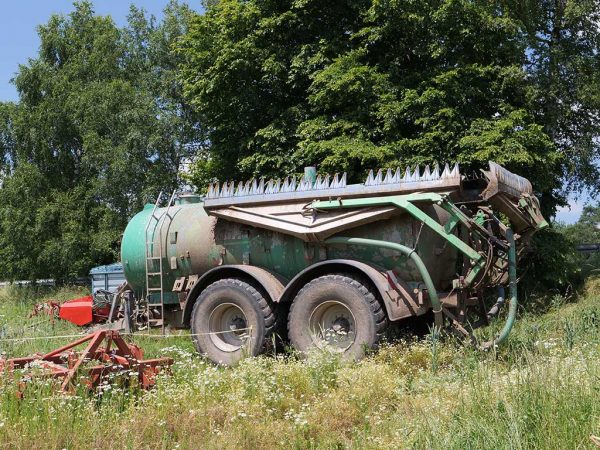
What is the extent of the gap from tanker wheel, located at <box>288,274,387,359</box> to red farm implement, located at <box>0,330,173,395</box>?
1.85 m

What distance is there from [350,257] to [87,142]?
782 inches

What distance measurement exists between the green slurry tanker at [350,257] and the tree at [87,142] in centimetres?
1616

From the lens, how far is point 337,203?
27.3ft

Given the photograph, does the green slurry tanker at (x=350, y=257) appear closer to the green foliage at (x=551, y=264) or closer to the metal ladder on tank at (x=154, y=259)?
the metal ladder on tank at (x=154, y=259)

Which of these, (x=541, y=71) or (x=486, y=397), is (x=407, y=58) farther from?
(x=486, y=397)

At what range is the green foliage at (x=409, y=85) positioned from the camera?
1456cm

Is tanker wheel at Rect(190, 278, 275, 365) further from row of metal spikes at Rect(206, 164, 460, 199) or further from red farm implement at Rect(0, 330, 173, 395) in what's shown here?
red farm implement at Rect(0, 330, 173, 395)

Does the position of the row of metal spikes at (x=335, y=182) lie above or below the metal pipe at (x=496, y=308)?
above

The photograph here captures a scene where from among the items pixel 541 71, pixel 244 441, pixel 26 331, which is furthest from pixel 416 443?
pixel 541 71

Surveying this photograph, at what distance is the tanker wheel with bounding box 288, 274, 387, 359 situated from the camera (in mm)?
7738

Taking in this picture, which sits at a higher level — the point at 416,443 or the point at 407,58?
the point at 407,58

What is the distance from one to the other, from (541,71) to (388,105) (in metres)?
3.65

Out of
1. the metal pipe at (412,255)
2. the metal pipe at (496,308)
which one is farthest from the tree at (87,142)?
the metal pipe at (496,308)

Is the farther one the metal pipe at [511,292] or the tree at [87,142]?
the tree at [87,142]
